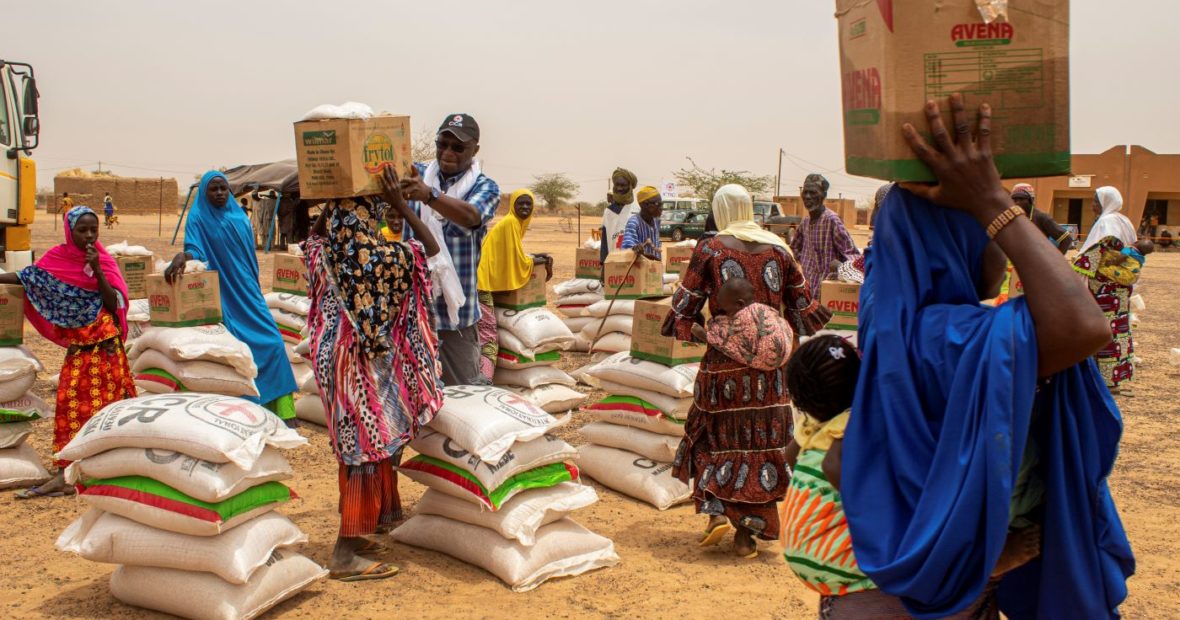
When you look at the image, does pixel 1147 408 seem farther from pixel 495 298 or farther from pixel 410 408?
pixel 410 408

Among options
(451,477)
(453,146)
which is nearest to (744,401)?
(451,477)

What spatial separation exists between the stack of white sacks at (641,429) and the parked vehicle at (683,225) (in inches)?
1070

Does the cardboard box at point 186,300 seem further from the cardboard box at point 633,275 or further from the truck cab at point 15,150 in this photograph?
the truck cab at point 15,150

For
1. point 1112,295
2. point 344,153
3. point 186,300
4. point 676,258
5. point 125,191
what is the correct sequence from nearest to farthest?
point 344,153 → point 186,300 → point 1112,295 → point 676,258 → point 125,191

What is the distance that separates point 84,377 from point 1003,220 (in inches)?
212

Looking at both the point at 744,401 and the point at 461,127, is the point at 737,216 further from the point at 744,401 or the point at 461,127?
the point at 461,127

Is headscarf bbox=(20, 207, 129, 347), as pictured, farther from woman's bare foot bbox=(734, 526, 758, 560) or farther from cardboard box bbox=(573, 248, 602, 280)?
cardboard box bbox=(573, 248, 602, 280)

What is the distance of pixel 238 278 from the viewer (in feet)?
22.9

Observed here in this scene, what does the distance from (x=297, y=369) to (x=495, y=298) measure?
174 centimetres

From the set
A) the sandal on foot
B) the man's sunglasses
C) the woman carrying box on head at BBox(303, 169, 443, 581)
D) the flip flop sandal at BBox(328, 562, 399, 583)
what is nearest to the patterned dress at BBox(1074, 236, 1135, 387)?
the man's sunglasses

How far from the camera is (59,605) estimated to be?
4082 millimetres

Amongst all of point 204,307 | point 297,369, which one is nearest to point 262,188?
point 297,369

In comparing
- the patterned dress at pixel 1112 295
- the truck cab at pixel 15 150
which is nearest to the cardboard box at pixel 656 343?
the patterned dress at pixel 1112 295

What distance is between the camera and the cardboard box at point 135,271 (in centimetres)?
843
